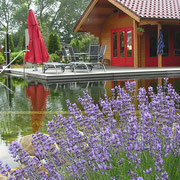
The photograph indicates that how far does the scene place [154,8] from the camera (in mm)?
19047

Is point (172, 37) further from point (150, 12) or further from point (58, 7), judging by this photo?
point (58, 7)

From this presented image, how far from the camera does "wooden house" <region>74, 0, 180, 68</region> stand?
19547 mm

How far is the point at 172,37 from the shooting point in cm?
2112

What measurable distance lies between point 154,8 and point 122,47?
11.0 feet

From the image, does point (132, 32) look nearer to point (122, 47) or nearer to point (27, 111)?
point (122, 47)

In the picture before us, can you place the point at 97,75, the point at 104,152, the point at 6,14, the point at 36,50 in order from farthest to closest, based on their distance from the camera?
the point at 6,14 < the point at 36,50 < the point at 97,75 < the point at 104,152

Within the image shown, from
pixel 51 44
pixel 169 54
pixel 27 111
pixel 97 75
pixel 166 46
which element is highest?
pixel 51 44

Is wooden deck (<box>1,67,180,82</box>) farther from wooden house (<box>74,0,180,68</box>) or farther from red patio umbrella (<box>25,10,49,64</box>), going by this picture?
wooden house (<box>74,0,180,68</box>)

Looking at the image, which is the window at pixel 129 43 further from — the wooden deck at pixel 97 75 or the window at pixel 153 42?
the wooden deck at pixel 97 75

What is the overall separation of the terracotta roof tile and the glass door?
1.71 m

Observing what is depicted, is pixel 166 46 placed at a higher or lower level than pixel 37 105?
higher

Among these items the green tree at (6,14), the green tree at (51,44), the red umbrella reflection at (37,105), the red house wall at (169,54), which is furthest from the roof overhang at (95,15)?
the green tree at (6,14)

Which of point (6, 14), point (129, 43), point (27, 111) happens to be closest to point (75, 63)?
point (129, 43)

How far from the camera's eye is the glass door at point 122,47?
20.7 meters
